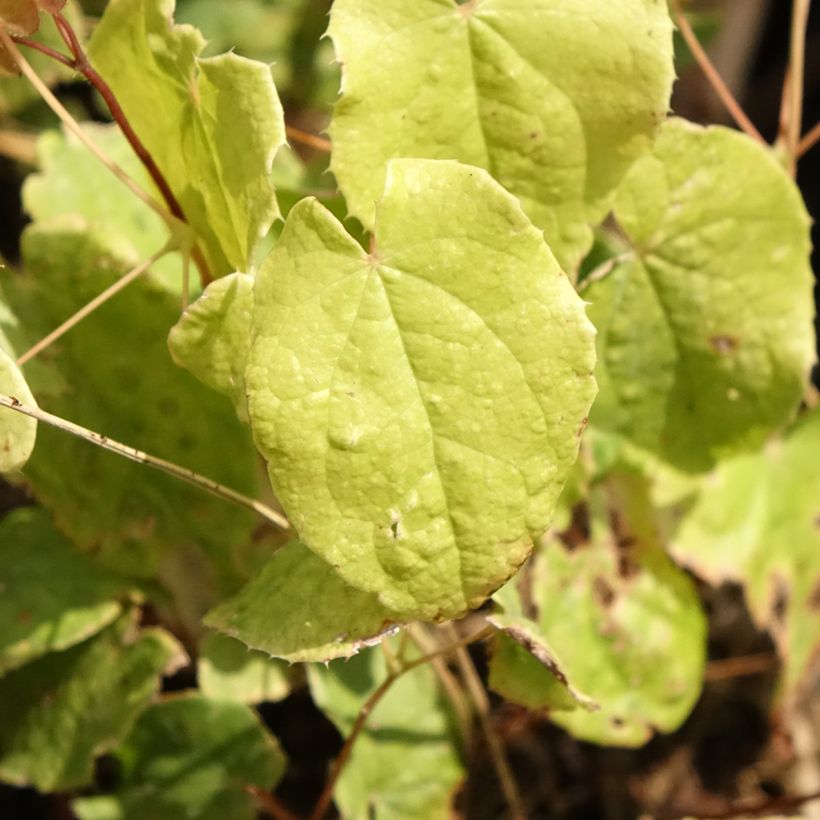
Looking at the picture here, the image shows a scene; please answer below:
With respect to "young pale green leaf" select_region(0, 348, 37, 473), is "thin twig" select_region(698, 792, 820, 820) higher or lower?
lower

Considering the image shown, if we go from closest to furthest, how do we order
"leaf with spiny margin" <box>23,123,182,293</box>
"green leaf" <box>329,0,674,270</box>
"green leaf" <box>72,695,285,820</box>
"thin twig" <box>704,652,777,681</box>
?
"green leaf" <box>329,0,674,270</box> < "green leaf" <box>72,695,285,820</box> < "leaf with spiny margin" <box>23,123,182,293</box> < "thin twig" <box>704,652,777,681</box>

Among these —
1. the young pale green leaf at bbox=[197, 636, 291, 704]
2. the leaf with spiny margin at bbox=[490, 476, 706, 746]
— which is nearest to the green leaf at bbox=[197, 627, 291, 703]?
the young pale green leaf at bbox=[197, 636, 291, 704]

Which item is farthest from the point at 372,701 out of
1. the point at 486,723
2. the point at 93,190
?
the point at 93,190

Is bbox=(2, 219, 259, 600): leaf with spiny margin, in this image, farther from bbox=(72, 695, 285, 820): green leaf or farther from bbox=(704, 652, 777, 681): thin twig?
bbox=(704, 652, 777, 681): thin twig

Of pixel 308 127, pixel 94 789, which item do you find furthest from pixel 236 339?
pixel 308 127

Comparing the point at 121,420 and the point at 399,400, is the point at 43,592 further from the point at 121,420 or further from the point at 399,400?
the point at 399,400

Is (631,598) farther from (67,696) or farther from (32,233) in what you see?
(32,233)

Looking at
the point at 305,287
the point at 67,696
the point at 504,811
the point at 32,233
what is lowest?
the point at 504,811
